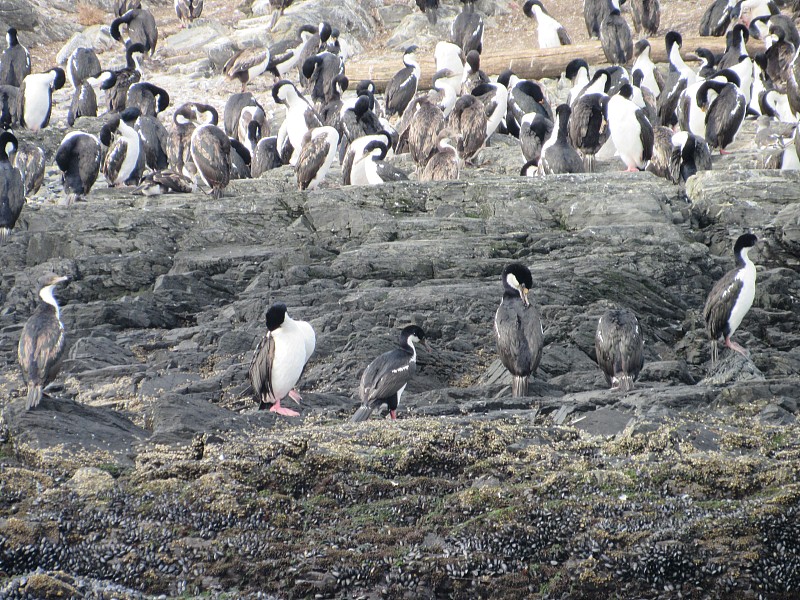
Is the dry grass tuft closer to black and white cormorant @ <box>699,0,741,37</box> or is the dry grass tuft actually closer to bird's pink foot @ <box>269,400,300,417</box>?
black and white cormorant @ <box>699,0,741,37</box>

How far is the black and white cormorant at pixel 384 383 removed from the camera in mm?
8742

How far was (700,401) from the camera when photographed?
8.30 m

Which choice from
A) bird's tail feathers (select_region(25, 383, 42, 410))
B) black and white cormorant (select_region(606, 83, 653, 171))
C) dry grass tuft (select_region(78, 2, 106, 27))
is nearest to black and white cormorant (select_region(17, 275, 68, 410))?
bird's tail feathers (select_region(25, 383, 42, 410))

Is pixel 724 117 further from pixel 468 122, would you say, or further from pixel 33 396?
pixel 33 396

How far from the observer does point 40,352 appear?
8320 millimetres

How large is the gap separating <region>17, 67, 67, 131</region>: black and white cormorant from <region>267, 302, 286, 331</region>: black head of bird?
52.1 feet

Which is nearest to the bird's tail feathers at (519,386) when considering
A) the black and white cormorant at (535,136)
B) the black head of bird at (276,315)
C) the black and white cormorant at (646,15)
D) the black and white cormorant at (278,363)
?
the black and white cormorant at (278,363)

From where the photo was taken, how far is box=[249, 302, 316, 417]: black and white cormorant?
9.05m

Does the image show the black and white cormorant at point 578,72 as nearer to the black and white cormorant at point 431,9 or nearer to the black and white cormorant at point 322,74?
the black and white cormorant at point 322,74

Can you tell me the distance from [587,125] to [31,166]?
30.5 feet

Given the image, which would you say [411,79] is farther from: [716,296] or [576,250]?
[716,296]

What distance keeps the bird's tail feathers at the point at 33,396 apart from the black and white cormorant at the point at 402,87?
17590mm

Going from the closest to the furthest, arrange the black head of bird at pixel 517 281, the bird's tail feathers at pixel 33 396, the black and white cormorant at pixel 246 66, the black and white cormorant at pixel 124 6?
1. the bird's tail feathers at pixel 33 396
2. the black head of bird at pixel 517 281
3. the black and white cormorant at pixel 246 66
4. the black and white cormorant at pixel 124 6

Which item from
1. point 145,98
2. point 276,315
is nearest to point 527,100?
point 145,98
